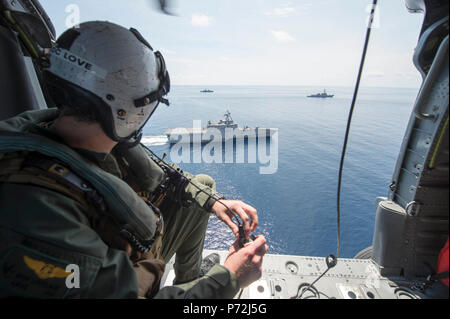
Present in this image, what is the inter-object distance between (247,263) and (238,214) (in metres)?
0.44

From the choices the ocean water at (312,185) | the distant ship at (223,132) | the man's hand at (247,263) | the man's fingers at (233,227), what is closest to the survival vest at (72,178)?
the man's hand at (247,263)

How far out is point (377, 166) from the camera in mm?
13938

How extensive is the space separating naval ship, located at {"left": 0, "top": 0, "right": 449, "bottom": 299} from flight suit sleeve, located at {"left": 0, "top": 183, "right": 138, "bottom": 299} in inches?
35.2

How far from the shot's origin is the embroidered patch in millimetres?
791

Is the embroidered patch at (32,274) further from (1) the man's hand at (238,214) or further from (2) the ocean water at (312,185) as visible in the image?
(2) the ocean water at (312,185)

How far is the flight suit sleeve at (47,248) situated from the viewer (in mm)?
800

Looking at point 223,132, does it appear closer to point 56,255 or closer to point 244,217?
point 244,217

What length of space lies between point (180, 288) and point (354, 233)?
419 inches

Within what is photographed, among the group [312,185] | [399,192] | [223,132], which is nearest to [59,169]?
[399,192]

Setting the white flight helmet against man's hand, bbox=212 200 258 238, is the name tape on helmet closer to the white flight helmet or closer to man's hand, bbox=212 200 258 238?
the white flight helmet

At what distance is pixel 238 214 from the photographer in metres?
1.65

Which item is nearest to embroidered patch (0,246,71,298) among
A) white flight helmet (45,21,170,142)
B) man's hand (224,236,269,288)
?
white flight helmet (45,21,170,142)

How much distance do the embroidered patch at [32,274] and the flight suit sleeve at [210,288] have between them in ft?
1.43
